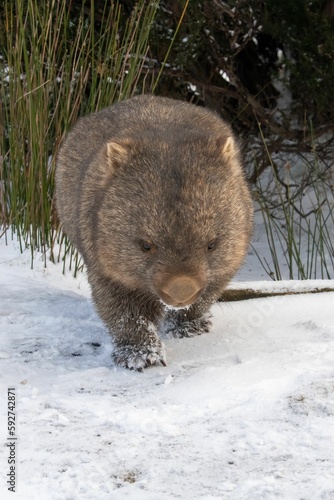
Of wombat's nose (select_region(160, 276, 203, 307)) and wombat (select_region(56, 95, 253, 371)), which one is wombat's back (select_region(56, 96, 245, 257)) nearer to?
wombat (select_region(56, 95, 253, 371))

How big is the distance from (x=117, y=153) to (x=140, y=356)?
69 centimetres

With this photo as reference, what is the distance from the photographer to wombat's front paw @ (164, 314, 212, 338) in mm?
3469

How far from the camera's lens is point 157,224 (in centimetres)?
283

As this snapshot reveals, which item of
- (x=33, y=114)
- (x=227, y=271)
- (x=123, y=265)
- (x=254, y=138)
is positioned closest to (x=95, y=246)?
(x=123, y=265)

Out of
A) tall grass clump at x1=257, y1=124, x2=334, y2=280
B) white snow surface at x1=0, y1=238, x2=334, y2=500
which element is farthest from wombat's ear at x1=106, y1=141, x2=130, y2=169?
tall grass clump at x1=257, y1=124, x2=334, y2=280

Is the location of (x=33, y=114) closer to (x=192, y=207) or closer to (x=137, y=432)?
(x=192, y=207)

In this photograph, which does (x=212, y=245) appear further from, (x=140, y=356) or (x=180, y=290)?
(x=140, y=356)

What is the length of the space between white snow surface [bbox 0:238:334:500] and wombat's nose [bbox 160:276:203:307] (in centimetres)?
26

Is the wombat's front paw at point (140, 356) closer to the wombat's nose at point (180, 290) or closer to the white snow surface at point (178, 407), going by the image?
the white snow surface at point (178, 407)

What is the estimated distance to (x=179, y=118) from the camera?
351cm

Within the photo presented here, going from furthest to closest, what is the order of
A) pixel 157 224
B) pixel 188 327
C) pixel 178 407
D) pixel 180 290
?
1. pixel 188 327
2. pixel 157 224
3. pixel 180 290
4. pixel 178 407

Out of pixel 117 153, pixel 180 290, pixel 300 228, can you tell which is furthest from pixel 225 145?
pixel 300 228

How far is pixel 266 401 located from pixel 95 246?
93cm

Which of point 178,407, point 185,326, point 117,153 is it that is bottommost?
point 185,326
